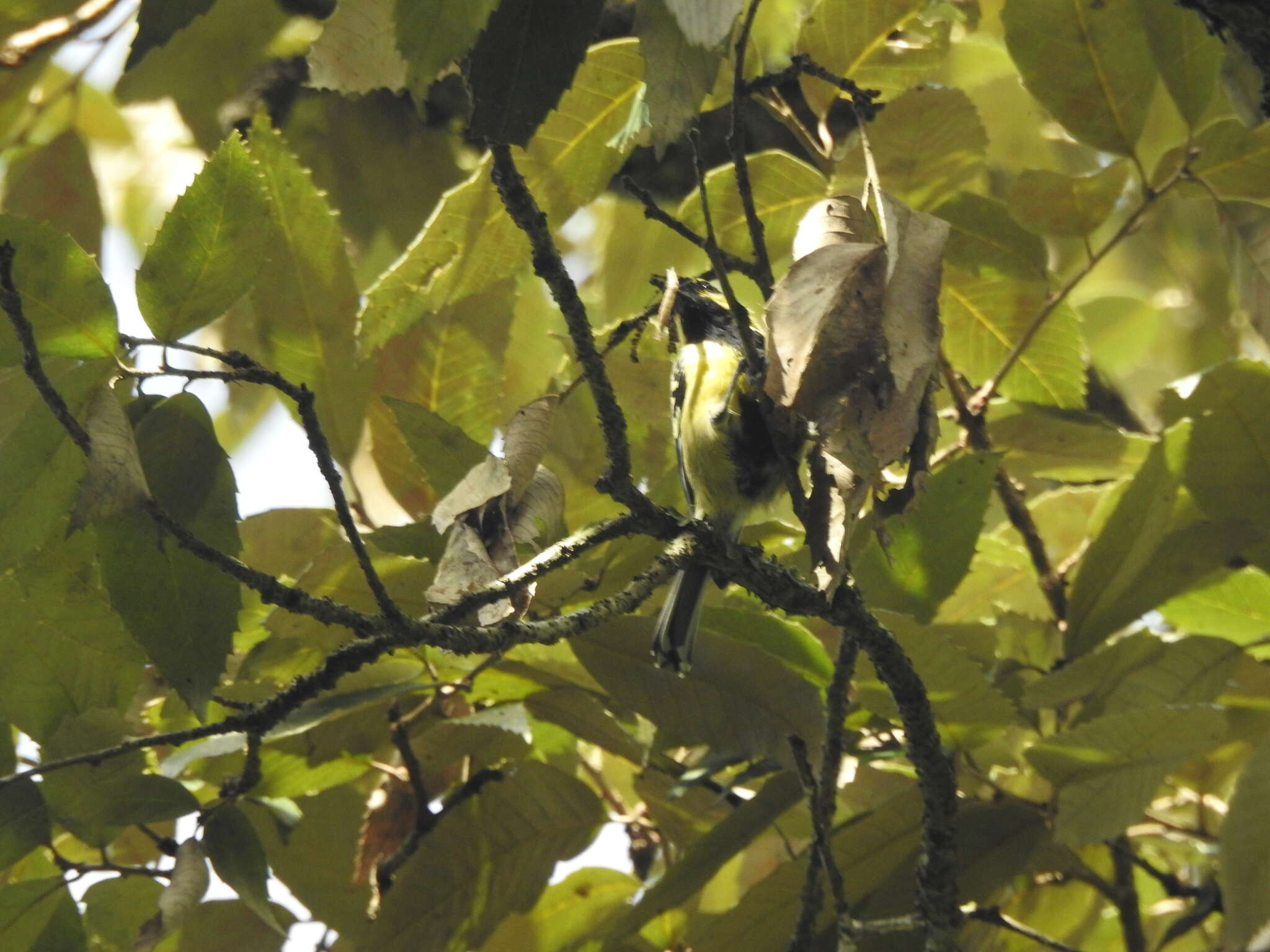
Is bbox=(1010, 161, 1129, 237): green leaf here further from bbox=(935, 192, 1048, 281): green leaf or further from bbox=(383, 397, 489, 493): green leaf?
bbox=(383, 397, 489, 493): green leaf

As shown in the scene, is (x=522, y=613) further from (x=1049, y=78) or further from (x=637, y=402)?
(x=1049, y=78)

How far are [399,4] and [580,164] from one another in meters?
0.77

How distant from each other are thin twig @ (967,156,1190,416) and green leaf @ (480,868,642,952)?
35.7 inches

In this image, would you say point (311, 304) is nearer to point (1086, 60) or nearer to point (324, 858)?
point (324, 858)

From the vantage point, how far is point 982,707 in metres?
1.41

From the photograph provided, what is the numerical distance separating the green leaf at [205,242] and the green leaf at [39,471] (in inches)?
3.3

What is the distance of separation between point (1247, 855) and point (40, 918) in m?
1.33

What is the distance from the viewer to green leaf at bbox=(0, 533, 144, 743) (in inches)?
54.4

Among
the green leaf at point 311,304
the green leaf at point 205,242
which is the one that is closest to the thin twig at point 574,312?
the green leaf at point 205,242

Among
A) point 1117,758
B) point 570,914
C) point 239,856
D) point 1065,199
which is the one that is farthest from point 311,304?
point 1117,758

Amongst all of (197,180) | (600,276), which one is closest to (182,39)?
(600,276)

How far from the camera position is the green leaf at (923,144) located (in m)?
1.69

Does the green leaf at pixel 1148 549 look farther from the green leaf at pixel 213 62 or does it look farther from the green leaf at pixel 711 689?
the green leaf at pixel 213 62

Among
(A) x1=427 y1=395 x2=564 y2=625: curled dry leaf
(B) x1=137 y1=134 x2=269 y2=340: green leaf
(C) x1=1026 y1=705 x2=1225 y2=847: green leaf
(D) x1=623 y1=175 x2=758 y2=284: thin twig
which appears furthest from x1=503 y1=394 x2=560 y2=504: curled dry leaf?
(C) x1=1026 y1=705 x2=1225 y2=847: green leaf
